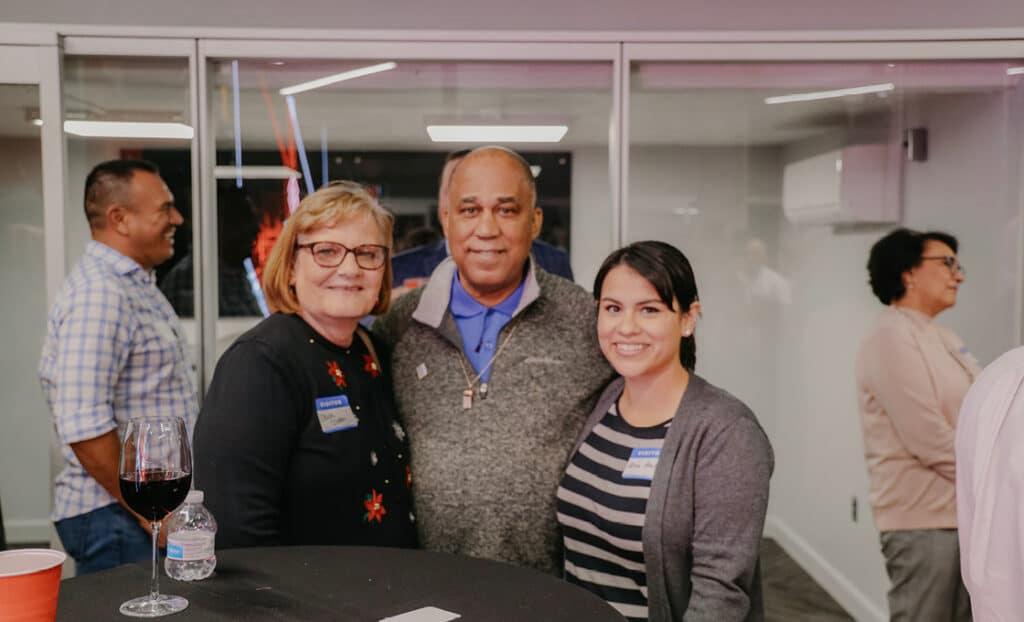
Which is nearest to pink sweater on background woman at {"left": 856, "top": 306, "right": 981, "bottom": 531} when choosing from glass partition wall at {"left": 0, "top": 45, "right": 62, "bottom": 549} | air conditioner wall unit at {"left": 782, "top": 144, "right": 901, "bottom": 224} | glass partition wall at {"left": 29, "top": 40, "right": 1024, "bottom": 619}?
glass partition wall at {"left": 29, "top": 40, "right": 1024, "bottom": 619}

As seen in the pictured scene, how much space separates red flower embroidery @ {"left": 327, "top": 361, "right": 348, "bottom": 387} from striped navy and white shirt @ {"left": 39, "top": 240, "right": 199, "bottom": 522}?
769mm

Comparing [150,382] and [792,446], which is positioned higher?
[150,382]

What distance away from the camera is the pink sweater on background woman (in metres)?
2.94

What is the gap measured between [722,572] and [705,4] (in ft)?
7.73

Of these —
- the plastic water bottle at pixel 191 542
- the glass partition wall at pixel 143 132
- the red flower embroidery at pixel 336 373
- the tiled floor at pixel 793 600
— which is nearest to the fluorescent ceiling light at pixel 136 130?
the glass partition wall at pixel 143 132

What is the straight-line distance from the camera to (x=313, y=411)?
75.2 inches

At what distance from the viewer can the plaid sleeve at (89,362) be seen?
2.41m

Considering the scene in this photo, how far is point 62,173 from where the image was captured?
Answer: 2693mm

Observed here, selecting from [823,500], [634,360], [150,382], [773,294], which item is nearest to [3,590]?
[634,360]

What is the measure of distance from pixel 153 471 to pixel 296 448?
1.67 feet

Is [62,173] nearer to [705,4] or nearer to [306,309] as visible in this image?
[306,309]

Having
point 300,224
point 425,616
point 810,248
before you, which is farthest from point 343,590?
point 810,248

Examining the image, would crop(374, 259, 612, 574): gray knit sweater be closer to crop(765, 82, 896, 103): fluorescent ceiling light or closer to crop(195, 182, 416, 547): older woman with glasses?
crop(195, 182, 416, 547): older woman with glasses

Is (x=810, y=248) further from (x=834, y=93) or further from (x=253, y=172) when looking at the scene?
(x=253, y=172)
